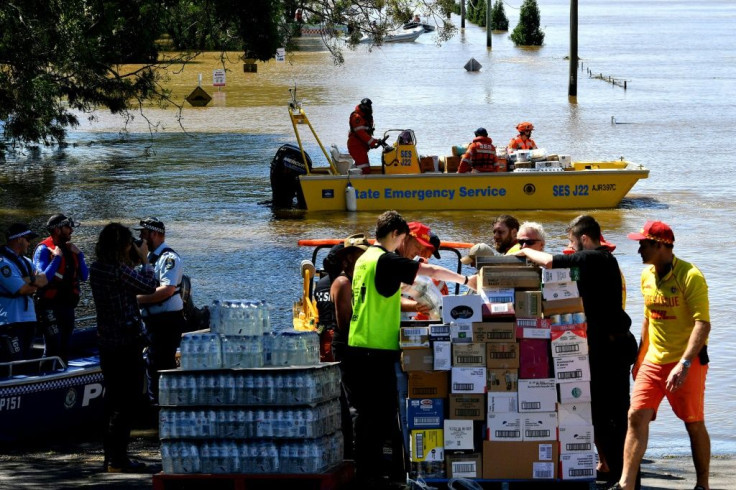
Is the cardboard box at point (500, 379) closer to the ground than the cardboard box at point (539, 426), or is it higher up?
higher up

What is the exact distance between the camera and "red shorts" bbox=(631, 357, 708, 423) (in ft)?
23.7

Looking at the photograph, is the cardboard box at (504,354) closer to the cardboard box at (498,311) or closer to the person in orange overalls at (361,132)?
the cardboard box at (498,311)

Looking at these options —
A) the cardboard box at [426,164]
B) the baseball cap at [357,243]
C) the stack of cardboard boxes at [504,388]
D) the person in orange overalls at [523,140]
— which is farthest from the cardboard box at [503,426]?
the person in orange overalls at [523,140]

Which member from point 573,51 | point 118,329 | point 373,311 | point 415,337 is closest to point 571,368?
point 415,337

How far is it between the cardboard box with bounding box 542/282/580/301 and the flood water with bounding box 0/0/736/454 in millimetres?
2324

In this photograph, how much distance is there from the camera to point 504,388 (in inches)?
292

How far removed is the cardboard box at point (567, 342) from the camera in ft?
24.3

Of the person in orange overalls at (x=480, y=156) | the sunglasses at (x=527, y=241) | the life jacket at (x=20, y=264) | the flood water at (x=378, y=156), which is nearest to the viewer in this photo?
the sunglasses at (x=527, y=241)

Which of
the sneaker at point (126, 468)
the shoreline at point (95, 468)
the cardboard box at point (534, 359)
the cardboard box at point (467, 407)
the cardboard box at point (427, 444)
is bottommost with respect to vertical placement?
the shoreline at point (95, 468)

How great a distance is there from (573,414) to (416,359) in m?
1.05

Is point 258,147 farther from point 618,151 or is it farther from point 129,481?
point 129,481

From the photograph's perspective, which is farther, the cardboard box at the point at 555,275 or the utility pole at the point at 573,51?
the utility pole at the point at 573,51

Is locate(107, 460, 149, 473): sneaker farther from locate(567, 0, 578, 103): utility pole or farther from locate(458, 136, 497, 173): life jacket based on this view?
locate(567, 0, 578, 103): utility pole

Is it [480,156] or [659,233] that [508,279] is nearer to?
[659,233]
